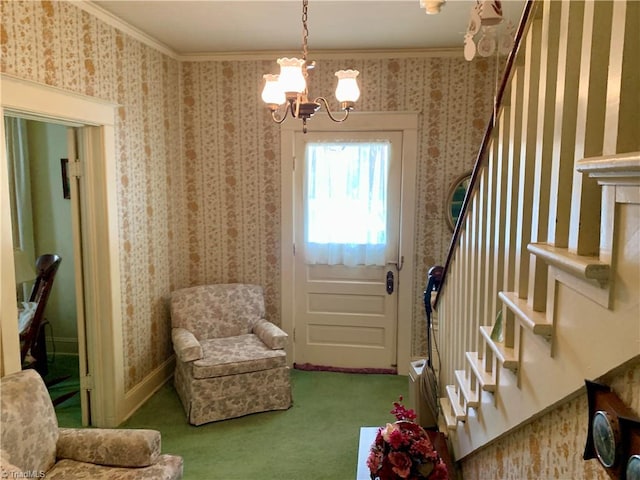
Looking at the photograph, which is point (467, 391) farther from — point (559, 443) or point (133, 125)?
point (133, 125)

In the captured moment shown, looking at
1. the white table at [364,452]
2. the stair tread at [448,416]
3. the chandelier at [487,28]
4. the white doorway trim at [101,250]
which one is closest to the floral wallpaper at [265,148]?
the white doorway trim at [101,250]

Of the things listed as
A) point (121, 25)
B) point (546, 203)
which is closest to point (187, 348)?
point (121, 25)

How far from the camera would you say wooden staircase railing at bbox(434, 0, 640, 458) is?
0.76 m

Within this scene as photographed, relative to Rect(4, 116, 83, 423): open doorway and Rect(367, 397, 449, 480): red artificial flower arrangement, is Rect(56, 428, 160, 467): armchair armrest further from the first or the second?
Rect(4, 116, 83, 423): open doorway

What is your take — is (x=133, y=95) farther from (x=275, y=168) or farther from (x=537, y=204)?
(x=537, y=204)

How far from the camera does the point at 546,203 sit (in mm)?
1062

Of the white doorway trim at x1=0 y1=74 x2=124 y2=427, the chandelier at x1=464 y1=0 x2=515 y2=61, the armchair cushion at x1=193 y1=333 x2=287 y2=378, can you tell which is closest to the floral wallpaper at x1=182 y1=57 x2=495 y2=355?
the armchair cushion at x1=193 y1=333 x2=287 y2=378

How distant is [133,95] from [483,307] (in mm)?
2902

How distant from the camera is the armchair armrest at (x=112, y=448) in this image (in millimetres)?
2102

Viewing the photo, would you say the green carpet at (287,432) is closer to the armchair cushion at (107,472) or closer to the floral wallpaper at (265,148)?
the armchair cushion at (107,472)

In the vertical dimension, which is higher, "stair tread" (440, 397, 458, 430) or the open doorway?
the open doorway

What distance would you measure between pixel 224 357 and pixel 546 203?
2.77 metres

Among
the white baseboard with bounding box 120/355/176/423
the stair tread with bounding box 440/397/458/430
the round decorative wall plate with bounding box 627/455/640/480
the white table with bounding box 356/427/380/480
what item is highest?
the round decorative wall plate with bounding box 627/455/640/480

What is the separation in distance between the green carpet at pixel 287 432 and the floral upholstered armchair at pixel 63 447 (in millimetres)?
661
